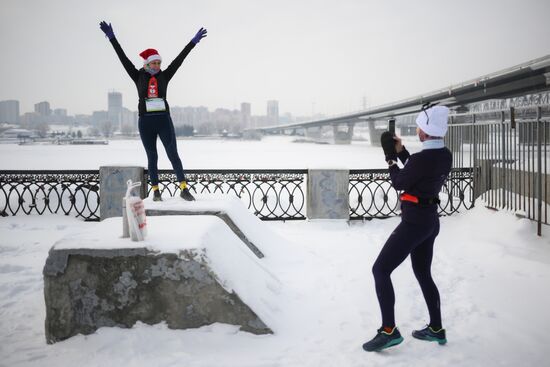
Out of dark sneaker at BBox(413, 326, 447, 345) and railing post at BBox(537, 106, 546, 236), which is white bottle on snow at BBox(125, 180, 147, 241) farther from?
railing post at BBox(537, 106, 546, 236)

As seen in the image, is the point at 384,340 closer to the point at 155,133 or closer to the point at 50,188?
the point at 155,133

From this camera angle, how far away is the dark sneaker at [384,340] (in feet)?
12.1

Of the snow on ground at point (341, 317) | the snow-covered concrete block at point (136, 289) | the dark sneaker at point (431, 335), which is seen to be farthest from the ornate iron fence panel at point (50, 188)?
the dark sneaker at point (431, 335)

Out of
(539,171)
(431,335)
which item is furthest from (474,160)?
(431,335)

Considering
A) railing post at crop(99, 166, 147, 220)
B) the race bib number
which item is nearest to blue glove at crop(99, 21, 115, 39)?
the race bib number

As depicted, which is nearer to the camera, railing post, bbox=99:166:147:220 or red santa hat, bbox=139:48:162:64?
red santa hat, bbox=139:48:162:64

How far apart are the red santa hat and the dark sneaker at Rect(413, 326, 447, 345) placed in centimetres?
493

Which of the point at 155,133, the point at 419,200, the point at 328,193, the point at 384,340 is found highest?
the point at 155,133

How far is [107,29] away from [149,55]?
72 centimetres

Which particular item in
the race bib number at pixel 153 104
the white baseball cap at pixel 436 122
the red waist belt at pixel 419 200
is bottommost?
the red waist belt at pixel 419 200

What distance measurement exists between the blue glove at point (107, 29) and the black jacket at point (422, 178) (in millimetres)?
4690

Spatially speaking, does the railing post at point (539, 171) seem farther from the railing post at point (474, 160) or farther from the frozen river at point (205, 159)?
the frozen river at point (205, 159)

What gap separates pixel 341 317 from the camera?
457 cm

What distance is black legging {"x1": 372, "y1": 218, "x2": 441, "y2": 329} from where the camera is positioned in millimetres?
3609
